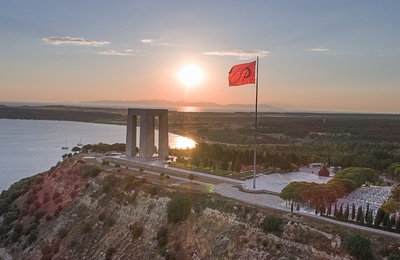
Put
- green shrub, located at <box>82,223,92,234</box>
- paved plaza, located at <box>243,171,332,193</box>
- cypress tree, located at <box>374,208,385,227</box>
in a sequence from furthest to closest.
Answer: paved plaza, located at <box>243,171,332,193</box> < green shrub, located at <box>82,223,92,234</box> < cypress tree, located at <box>374,208,385,227</box>

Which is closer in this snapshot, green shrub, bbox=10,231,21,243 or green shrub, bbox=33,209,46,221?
green shrub, bbox=10,231,21,243

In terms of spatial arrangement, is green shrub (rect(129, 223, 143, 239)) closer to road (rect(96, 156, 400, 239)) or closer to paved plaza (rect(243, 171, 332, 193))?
road (rect(96, 156, 400, 239))

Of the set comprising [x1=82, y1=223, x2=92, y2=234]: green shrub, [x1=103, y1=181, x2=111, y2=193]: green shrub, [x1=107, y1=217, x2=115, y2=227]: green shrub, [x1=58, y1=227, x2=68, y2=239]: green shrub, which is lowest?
Answer: [x1=58, y1=227, x2=68, y2=239]: green shrub

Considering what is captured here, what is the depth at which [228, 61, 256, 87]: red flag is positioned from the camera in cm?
2083

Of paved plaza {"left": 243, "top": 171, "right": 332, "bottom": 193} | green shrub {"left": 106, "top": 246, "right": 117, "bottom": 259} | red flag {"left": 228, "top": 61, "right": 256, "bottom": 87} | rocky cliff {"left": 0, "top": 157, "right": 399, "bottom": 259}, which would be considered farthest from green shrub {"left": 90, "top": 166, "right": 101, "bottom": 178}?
red flag {"left": 228, "top": 61, "right": 256, "bottom": 87}

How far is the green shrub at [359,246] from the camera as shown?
13.0m

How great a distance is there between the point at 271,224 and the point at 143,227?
332 inches

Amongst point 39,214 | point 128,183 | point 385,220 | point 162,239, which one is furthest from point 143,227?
point 385,220

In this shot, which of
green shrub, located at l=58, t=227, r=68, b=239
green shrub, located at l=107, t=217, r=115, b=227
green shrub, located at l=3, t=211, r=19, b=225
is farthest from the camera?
green shrub, located at l=3, t=211, r=19, b=225

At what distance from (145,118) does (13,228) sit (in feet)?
46.7

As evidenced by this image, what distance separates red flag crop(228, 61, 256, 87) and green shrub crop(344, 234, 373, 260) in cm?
1088

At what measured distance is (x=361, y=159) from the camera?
30.0 metres

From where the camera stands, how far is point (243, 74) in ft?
69.5

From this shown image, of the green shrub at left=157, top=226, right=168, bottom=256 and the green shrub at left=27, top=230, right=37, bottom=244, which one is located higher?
the green shrub at left=157, top=226, right=168, bottom=256
